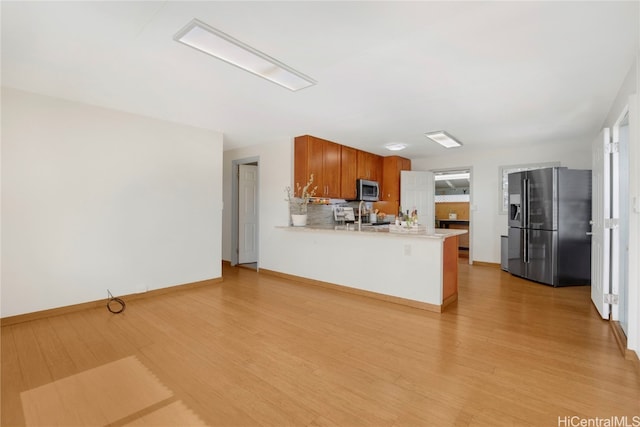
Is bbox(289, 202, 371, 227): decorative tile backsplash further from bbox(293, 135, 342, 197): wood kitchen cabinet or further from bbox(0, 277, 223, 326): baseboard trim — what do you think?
bbox(0, 277, 223, 326): baseboard trim

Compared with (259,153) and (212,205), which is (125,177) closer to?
(212,205)

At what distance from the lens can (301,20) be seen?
6.54ft

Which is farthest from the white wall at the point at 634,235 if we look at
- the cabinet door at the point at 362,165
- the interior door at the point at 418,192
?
the interior door at the point at 418,192

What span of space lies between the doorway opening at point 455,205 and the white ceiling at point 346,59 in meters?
4.38

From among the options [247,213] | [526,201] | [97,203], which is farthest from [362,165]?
[97,203]

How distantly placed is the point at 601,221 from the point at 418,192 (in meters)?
3.87

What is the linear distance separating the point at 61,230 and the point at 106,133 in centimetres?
129

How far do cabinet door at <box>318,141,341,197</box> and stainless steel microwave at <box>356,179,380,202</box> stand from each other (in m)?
0.65

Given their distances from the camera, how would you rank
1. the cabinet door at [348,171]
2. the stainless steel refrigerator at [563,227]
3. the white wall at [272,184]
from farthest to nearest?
the cabinet door at [348,171] < the white wall at [272,184] < the stainless steel refrigerator at [563,227]

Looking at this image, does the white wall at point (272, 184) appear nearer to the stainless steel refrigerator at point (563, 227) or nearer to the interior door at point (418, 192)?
the interior door at point (418, 192)

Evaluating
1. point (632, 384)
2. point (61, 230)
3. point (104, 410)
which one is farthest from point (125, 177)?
point (632, 384)

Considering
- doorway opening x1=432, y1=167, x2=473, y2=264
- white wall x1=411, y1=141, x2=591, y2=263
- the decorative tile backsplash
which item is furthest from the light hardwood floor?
doorway opening x1=432, y1=167, x2=473, y2=264

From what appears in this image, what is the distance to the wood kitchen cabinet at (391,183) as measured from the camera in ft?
22.6

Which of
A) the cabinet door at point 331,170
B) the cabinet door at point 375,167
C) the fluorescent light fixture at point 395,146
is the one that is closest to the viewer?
the cabinet door at point 331,170
